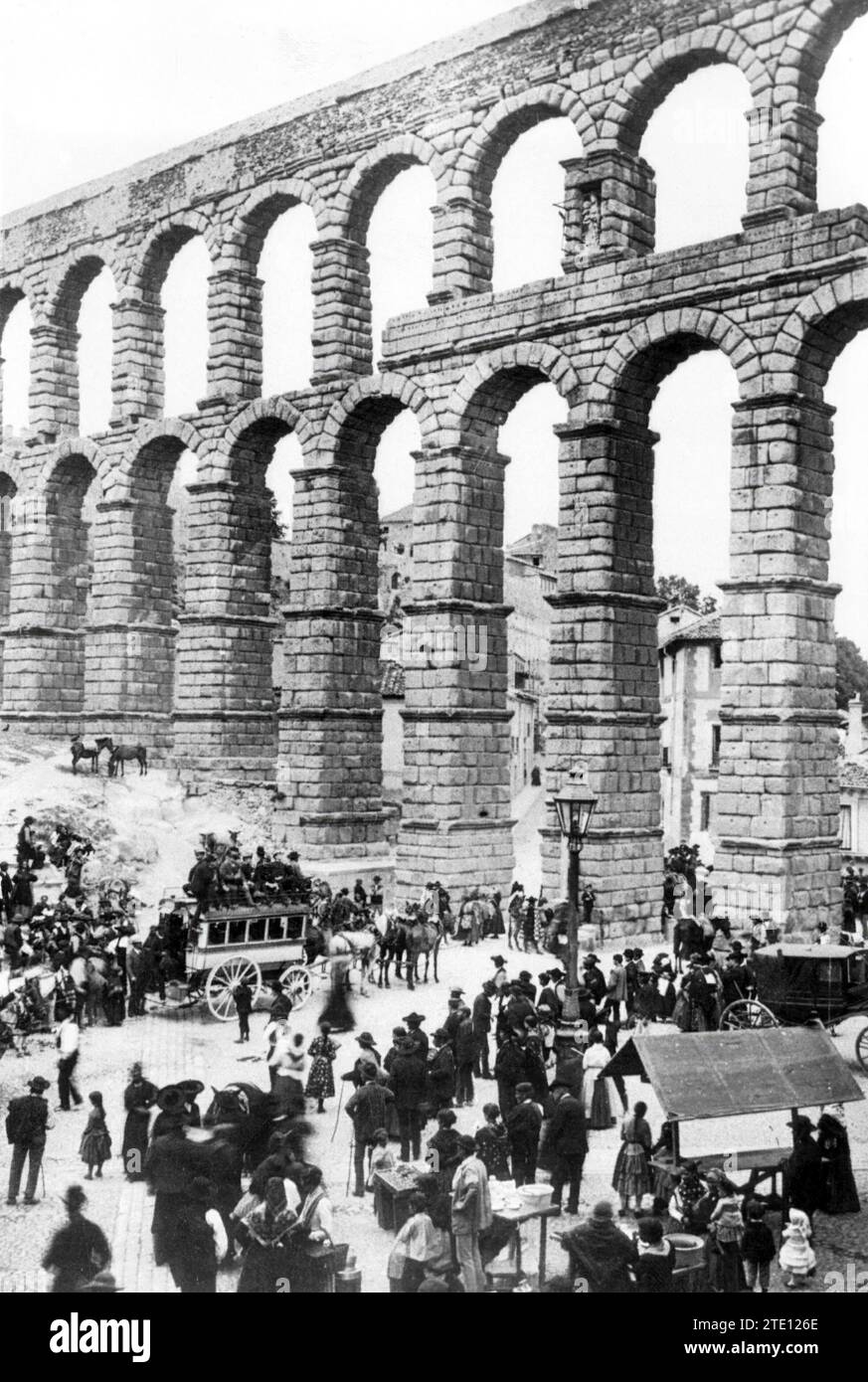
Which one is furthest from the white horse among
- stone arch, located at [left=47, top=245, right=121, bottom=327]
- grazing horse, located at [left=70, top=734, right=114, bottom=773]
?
stone arch, located at [left=47, top=245, right=121, bottom=327]

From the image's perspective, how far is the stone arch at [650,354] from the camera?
22734mm

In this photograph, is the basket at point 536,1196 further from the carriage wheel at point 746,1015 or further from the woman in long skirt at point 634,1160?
the carriage wheel at point 746,1015

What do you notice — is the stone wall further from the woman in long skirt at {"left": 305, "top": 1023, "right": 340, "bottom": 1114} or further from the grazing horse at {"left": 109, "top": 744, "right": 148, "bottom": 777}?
the woman in long skirt at {"left": 305, "top": 1023, "right": 340, "bottom": 1114}

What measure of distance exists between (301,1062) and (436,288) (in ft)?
55.4

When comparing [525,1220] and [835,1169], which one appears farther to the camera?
[835,1169]

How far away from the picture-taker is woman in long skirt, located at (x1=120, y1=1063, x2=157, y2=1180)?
12.2 meters

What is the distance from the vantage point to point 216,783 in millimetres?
31469

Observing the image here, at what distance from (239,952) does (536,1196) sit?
7950 mm

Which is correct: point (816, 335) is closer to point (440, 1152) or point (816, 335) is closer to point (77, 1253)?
point (440, 1152)

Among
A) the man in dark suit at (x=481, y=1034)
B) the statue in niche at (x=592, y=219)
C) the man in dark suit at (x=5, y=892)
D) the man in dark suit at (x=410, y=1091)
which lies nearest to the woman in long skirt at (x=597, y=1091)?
the man in dark suit at (x=481, y=1034)

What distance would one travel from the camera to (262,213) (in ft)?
104

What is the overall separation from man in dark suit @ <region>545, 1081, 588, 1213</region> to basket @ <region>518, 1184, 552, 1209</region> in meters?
0.60

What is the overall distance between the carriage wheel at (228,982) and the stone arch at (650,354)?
1141 centimetres

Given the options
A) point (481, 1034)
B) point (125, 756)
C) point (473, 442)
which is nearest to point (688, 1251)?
point (481, 1034)
